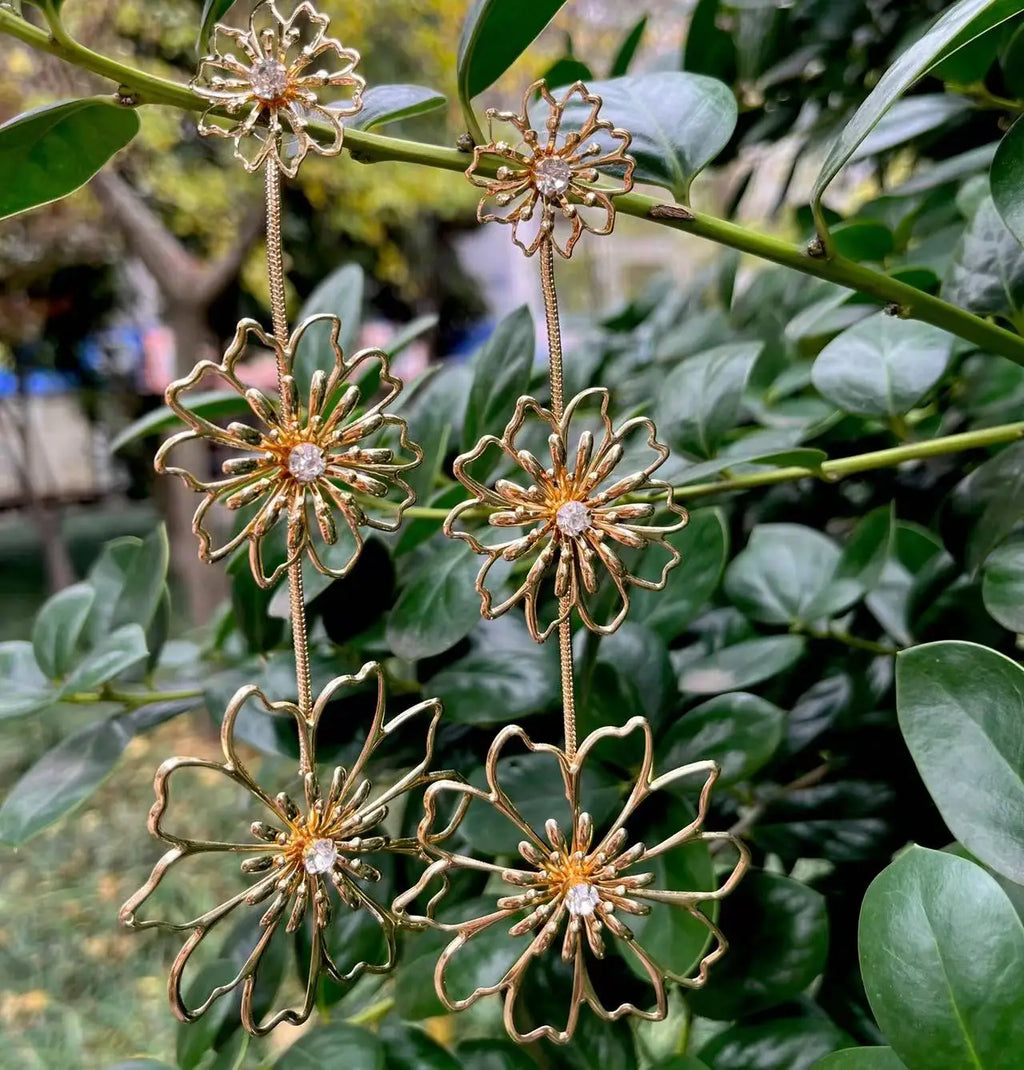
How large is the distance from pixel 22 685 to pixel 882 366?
0.42 metres

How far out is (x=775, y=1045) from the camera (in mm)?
350

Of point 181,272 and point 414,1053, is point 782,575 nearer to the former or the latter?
point 414,1053

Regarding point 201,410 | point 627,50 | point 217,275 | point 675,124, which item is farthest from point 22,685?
point 217,275

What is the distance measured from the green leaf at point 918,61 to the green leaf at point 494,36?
11 centimetres

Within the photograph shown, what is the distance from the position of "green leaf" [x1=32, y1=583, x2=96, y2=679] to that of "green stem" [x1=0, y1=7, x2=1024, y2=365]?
0.24 meters

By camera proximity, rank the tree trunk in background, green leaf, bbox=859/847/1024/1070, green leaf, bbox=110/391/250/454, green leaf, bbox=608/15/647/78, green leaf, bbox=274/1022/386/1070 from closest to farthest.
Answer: green leaf, bbox=859/847/1024/1070 < green leaf, bbox=274/1022/386/1070 < green leaf, bbox=110/391/250/454 < green leaf, bbox=608/15/647/78 < the tree trunk in background

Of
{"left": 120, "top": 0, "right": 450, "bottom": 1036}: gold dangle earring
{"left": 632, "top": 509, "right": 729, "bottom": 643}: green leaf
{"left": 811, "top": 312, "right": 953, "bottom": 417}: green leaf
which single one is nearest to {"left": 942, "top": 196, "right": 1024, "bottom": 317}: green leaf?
{"left": 811, "top": 312, "right": 953, "bottom": 417}: green leaf

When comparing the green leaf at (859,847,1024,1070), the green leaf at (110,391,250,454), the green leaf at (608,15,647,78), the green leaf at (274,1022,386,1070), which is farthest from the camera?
the green leaf at (608,15,647,78)

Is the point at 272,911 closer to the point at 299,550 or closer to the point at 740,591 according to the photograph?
the point at 299,550

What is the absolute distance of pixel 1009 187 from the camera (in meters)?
0.28

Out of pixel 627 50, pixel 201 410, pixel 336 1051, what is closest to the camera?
pixel 336 1051

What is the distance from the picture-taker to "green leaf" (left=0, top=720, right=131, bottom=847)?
35 centimetres

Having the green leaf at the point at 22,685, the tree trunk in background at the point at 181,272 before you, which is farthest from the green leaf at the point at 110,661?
the tree trunk in background at the point at 181,272

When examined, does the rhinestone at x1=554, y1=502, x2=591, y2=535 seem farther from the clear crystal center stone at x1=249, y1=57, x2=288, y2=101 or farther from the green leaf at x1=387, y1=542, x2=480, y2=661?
the clear crystal center stone at x1=249, y1=57, x2=288, y2=101
